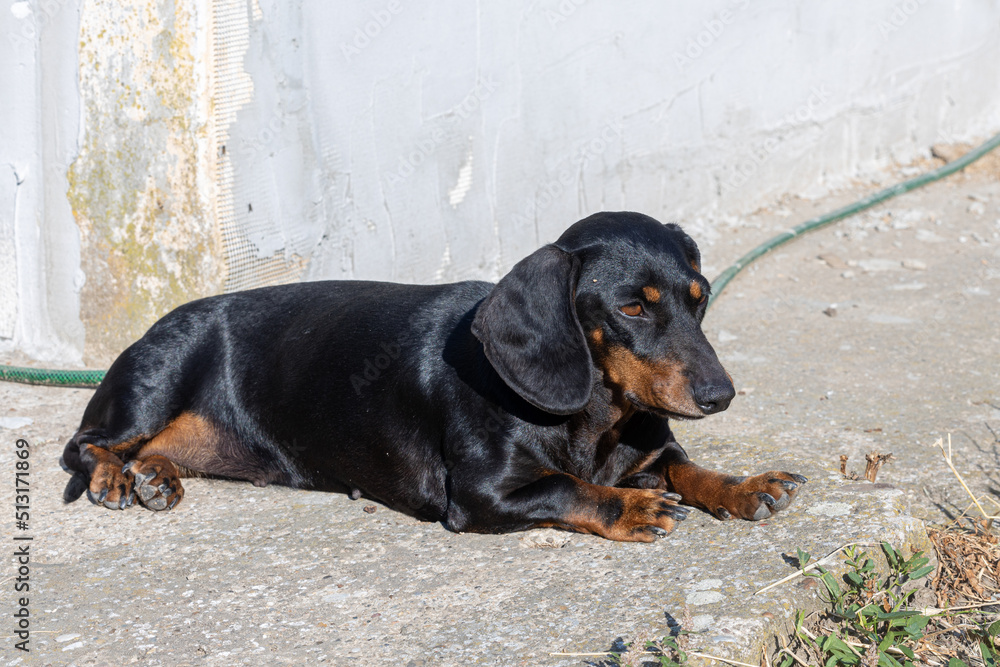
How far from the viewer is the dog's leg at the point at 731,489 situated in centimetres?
289

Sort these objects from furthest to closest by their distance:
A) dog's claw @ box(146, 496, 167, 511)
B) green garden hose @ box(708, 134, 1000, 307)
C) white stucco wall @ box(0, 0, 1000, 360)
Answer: green garden hose @ box(708, 134, 1000, 307), white stucco wall @ box(0, 0, 1000, 360), dog's claw @ box(146, 496, 167, 511)

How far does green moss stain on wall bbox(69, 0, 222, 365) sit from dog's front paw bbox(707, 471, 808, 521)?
2317mm

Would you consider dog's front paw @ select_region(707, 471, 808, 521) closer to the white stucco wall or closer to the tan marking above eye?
the tan marking above eye

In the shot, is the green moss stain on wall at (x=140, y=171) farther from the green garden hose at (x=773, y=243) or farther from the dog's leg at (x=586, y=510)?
the dog's leg at (x=586, y=510)

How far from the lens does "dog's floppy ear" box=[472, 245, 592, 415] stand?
2754 millimetres

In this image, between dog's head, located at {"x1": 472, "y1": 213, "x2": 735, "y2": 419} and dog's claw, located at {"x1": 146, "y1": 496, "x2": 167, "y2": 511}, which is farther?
dog's claw, located at {"x1": 146, "y1": 496, "x2": 167, "y2": 511}

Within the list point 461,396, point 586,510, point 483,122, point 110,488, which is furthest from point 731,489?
point 483,122

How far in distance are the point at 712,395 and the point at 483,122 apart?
2848 millimetres

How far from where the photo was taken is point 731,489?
295 centimetres

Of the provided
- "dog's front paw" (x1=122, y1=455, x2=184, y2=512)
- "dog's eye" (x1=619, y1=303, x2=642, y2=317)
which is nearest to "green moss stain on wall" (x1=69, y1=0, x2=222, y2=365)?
"dog's front paw" (x1=122, y1=455, x2=184, y2=512)

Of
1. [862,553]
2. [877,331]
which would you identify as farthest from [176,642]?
[877,331]

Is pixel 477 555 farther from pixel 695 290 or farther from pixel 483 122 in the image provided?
pixel 483 122

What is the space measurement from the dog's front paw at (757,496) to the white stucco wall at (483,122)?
7.51 feet

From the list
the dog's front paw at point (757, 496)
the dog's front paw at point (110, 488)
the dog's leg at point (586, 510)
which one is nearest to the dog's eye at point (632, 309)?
the dog's leg at point (586, 510)
